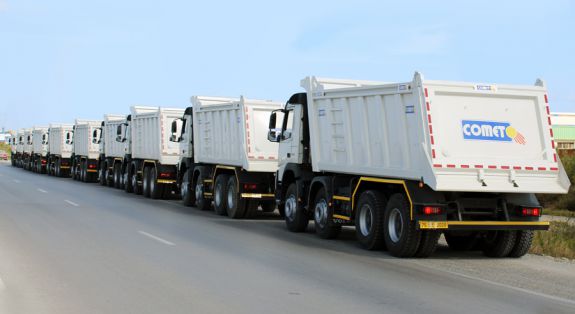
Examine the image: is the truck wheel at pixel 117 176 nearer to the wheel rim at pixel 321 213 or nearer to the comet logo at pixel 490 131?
the wheel rim at pixel 321 213

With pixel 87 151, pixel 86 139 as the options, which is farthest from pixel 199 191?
pixel 86 139

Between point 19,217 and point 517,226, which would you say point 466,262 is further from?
point 19,217

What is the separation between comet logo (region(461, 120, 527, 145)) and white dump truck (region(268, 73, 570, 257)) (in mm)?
16

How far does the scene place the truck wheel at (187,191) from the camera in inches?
901

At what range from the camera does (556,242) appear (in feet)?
47.9

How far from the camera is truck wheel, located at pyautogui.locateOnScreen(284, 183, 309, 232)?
1628 cm

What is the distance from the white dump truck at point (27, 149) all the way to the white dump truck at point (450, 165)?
152 ft

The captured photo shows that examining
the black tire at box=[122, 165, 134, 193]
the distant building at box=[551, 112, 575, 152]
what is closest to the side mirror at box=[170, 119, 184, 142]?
the black tire at box=[122, 165, 134, 193]

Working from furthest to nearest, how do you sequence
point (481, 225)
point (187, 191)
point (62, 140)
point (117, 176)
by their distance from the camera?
point (62, 140) < point (117, 176) < point (187, 191) < point (481, 225)

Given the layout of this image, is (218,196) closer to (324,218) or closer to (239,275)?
(324,218)

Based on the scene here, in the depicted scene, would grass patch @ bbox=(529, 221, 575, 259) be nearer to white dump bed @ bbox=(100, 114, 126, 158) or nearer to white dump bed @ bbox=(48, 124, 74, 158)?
white dump bed @ bbox=(100, 114, 126, 158)

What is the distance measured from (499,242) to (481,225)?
114cm

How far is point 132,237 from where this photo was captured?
14062 mm

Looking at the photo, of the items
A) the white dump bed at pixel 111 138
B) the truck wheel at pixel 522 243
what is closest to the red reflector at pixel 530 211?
the truck wheel at pixel 522 243
